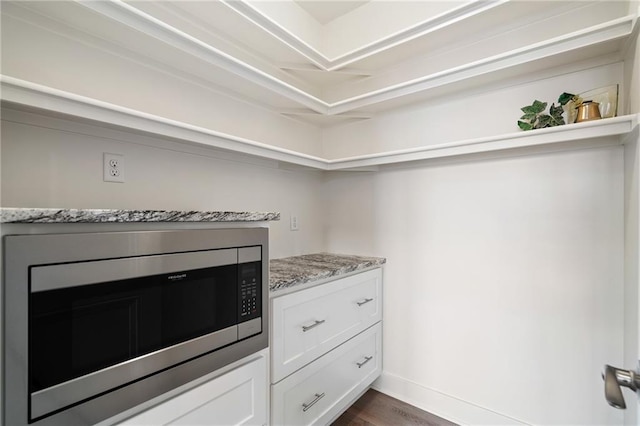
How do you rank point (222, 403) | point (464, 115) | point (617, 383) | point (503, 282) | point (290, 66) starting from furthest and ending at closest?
point (290, 66) < point (464, 115) < point (503, 282) < point (222, 403) < point (617, 383)

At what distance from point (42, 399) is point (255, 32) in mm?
1791

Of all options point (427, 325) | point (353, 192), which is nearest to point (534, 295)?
point (427, 325)

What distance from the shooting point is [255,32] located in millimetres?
1667

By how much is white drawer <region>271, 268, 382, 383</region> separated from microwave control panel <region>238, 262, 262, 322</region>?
0.12m

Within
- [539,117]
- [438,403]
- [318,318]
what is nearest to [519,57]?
[539,117]

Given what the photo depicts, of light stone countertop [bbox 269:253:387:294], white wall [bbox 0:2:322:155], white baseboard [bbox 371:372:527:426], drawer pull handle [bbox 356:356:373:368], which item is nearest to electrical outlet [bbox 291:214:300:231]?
light stone countertop [bbox 269:253:387:294]

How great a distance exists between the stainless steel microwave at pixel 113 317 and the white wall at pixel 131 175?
2.08 feet

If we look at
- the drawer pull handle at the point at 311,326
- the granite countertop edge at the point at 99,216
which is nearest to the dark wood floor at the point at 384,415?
the drawer pull handle at the point at 311,326

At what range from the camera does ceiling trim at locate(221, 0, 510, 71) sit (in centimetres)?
140

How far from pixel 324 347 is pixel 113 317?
106cm

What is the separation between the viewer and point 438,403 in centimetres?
185

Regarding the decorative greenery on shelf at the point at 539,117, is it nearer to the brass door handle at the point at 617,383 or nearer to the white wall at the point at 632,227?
the white wall at the point at 632,227

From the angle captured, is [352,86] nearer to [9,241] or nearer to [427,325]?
[427,325]

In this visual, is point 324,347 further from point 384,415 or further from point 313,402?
point 384,415
